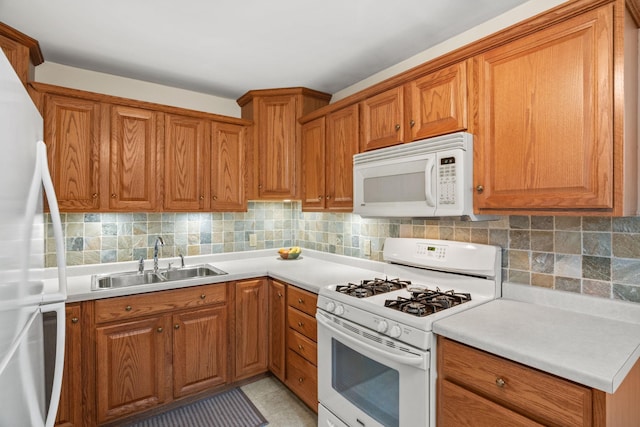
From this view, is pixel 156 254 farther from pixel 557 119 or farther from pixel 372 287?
pixel 557 119

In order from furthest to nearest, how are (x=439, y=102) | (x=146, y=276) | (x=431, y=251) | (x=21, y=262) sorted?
(x=146, y=276)
(x=431, y=251)
(x=439, y=102)
(x=21, y=262)

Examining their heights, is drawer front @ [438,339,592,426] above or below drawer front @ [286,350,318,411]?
above

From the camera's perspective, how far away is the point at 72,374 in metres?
1.94

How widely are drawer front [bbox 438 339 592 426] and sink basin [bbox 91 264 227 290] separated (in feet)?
5.75

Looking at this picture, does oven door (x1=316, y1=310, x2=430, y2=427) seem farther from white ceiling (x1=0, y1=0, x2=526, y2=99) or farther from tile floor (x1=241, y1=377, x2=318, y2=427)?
white ceiling (x1=0, y1=0, x2=526, y2=99)

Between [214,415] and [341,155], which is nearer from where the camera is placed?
[214,415]

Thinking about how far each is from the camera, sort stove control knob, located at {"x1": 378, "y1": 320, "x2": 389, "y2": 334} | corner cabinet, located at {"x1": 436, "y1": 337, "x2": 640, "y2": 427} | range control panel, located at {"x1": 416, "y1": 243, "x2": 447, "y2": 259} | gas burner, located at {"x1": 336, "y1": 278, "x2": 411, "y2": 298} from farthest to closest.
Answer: range control panel, located at {"x1": 416, "y1": 243, "x2": 447, "y2": 259}
gas burner, located at {"x1": 336, "y1": 278, "x2": 411, "y2": 298}
stove control knob, located at {"x1": 378, "y1": 320, "x2": 389, "y2": 334}
corner cabinet, located at {"x1": 436, "y1": 337, "x2": 640, "y2": 427}

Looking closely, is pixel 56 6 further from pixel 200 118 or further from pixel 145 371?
pixel 145 371

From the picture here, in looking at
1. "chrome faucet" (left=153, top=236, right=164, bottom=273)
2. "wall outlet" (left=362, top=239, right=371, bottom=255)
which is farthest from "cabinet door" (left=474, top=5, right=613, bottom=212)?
"chrome faucet" (left=153, top=236, right=164, bottom=273)

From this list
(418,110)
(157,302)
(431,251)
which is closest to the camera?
(418,110)

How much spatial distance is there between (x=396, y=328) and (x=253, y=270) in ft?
4.61

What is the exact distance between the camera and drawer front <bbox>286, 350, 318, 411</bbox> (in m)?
2.14

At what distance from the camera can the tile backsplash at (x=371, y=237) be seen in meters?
1.49

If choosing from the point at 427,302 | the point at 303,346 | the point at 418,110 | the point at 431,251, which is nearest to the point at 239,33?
the point at 418,110
